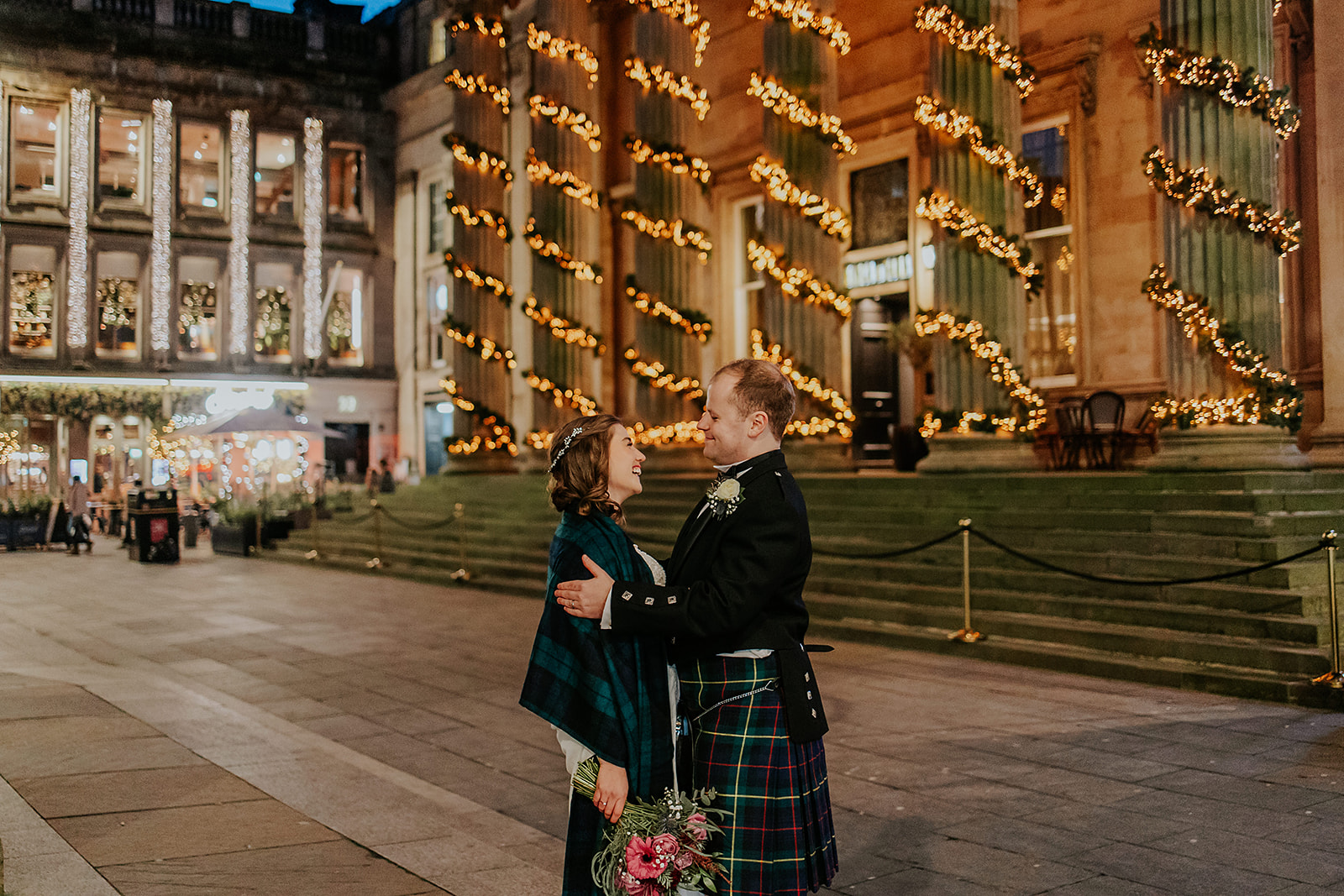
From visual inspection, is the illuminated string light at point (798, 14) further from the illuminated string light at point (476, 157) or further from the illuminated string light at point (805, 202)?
the illuminated string light at point (476, 157)

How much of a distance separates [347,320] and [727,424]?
38451mm

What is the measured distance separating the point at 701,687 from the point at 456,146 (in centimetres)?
2074

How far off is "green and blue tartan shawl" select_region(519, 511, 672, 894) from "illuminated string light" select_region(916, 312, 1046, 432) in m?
11.0

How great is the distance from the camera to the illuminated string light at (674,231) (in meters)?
18.9

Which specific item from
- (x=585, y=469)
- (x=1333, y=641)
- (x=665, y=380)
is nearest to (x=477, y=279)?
(x=665, y=380)

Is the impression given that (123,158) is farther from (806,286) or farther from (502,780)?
(502,780)

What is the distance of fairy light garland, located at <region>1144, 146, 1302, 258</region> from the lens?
11180mm

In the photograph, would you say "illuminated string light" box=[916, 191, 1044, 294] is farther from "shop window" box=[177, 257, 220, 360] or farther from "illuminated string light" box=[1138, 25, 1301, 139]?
"shop window" box=[177, 257, 220, 360]

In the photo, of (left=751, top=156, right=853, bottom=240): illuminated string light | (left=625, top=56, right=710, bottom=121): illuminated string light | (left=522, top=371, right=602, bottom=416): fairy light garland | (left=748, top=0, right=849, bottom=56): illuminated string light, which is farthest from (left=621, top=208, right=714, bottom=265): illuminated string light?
(left=748, top=0, right=849, bottom=56): illuminated string light

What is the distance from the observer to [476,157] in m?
22.5

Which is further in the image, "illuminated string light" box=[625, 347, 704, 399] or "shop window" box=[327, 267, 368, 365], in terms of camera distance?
"shop window" box=[327, 267, 368, 365]

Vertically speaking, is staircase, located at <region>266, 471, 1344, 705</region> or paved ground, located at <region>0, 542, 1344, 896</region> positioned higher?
staircase, located at <region>266, 471, 1344, 705</region>

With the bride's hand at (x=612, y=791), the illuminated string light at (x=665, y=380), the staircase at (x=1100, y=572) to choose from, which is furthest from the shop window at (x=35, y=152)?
the bride's hand at (x=612, y=791)

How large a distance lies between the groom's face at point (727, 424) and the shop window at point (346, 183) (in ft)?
127
